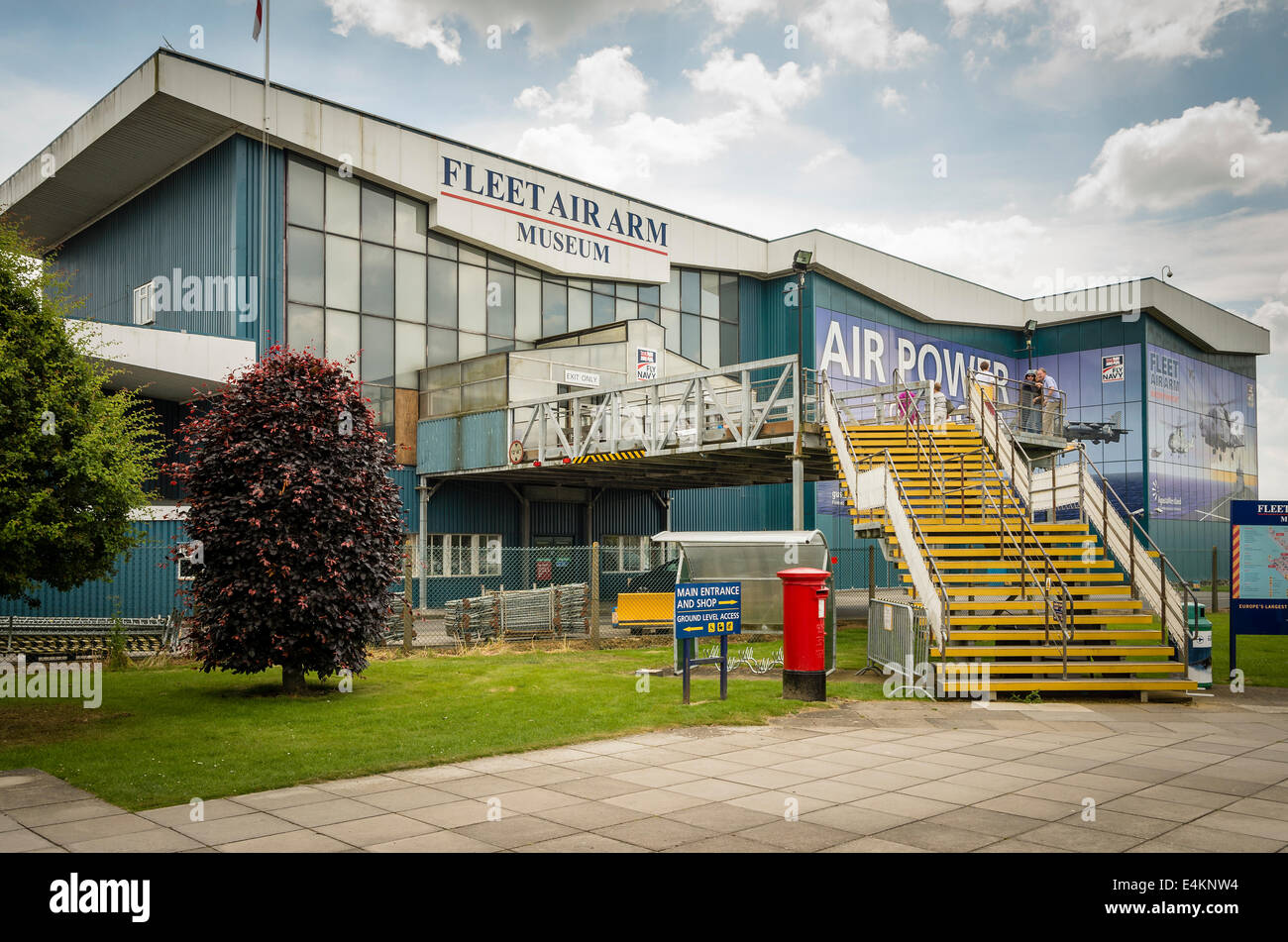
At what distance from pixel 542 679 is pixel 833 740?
5648 mm

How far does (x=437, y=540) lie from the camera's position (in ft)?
103

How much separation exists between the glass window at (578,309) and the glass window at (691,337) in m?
4.73

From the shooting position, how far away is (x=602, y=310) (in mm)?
37406

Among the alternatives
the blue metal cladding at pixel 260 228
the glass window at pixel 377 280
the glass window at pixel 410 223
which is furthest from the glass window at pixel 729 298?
the blue metal cladding at pixel 260 228

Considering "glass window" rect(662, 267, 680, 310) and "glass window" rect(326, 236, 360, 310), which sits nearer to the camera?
"glass window" rect(326, 236, 360, 310)

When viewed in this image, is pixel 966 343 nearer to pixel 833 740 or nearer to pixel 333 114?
pixel 333 114

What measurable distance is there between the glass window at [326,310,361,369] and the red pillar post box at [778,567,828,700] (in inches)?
814

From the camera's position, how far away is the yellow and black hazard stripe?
25.3 metres

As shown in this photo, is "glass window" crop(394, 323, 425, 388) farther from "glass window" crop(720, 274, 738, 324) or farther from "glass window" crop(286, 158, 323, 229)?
"glass window" crop(720, 274, 738, 324)

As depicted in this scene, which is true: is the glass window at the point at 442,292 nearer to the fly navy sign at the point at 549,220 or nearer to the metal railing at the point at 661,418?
the fly navy sign at the point at 549,220

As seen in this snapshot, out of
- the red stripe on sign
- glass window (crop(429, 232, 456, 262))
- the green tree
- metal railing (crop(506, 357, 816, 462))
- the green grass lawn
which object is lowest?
Answer: the green grass lawn

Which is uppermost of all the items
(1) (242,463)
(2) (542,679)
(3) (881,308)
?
(3) (881,308)

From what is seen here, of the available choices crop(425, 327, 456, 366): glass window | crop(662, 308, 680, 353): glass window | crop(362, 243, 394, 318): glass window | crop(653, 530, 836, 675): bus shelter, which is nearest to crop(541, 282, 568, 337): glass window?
crop(425, 327, 456, 366): glass window
